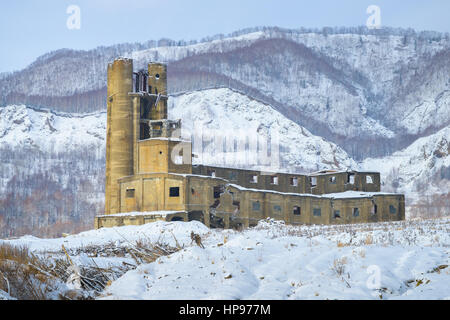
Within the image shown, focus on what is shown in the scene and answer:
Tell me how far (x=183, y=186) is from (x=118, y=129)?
12.5 meters

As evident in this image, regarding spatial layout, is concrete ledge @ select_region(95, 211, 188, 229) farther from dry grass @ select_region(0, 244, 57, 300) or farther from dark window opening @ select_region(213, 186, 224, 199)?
dry grass @ select_region(0, 244, 57, 300)

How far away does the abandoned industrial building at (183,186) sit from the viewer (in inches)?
2378

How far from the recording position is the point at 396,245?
2172 centimetres

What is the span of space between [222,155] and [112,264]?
167563 millimetres

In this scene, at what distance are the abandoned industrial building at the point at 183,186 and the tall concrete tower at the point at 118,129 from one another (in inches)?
3.7

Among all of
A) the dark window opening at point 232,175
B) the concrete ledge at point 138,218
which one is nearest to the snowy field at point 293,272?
the concrete ledge at point 138,218

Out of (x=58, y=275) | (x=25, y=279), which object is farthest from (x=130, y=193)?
(x=25, y=279)

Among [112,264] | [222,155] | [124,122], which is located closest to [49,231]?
[222,155]

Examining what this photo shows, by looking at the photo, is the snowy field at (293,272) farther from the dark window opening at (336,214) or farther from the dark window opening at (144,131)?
the dark window opening at (336,214)

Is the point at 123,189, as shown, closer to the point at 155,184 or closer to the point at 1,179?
the point at 155,184

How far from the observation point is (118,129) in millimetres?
68938

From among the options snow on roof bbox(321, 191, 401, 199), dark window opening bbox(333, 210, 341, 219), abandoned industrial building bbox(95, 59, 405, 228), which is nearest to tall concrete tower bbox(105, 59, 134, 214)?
abandoned industrial building bbox(95, 59, 405, 228)

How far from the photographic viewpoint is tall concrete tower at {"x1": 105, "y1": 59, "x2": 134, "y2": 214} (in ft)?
223

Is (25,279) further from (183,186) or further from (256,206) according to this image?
(256,206)
